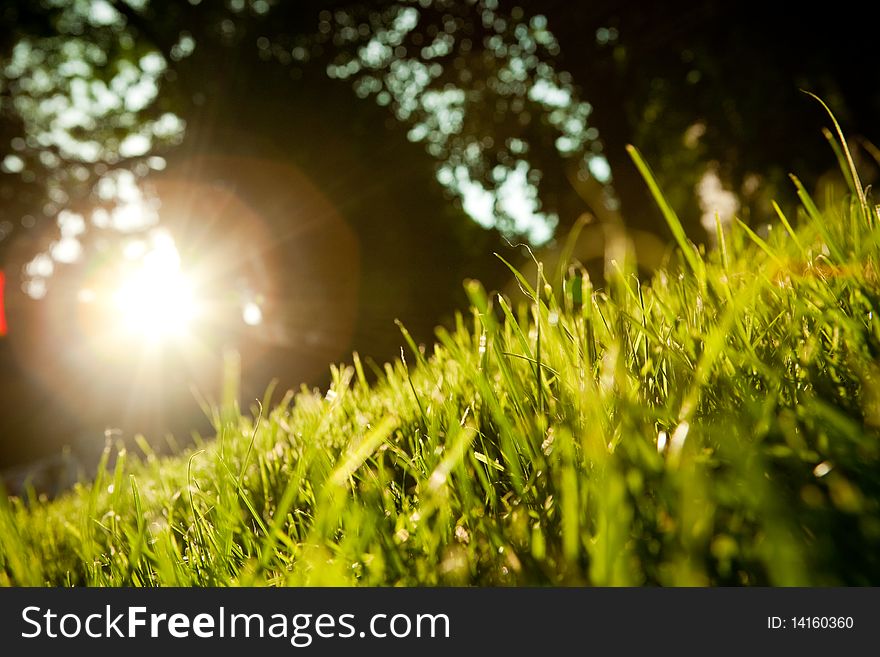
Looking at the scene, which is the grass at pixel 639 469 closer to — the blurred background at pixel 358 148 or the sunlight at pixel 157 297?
the blurred background at pixel 358 148

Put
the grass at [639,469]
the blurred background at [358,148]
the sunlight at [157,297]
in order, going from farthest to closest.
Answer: the sunlight at [157,297] → the blurred background at [358,148] → the grass at [639,469]

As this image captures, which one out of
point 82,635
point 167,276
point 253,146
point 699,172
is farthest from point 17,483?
point 699,172

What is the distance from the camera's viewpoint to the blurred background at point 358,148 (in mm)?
9023

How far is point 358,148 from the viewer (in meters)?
11.0

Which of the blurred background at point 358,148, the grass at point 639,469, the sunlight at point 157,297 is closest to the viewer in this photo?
the grass at point 639,469

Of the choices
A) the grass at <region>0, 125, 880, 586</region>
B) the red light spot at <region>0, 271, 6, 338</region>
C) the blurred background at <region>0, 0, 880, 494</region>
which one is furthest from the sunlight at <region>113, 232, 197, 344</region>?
the grass at <region>0, 125, 880, 586</region>

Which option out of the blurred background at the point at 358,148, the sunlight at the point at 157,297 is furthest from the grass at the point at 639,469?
the sunlight at the point at 157,297

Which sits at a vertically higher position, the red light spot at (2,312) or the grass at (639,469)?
→ the red light spot at (2,312)

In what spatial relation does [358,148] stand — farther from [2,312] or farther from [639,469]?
[639,469]

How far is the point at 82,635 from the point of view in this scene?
0.74 meters

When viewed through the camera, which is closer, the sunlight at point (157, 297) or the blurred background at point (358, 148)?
the blurred background at point (358, 148)

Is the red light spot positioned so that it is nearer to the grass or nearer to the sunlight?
the sunlight

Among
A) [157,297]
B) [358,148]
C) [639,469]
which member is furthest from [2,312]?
[639,469]

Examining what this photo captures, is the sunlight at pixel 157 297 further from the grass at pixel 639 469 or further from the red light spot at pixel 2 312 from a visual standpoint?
the grass at pixel 639 469
